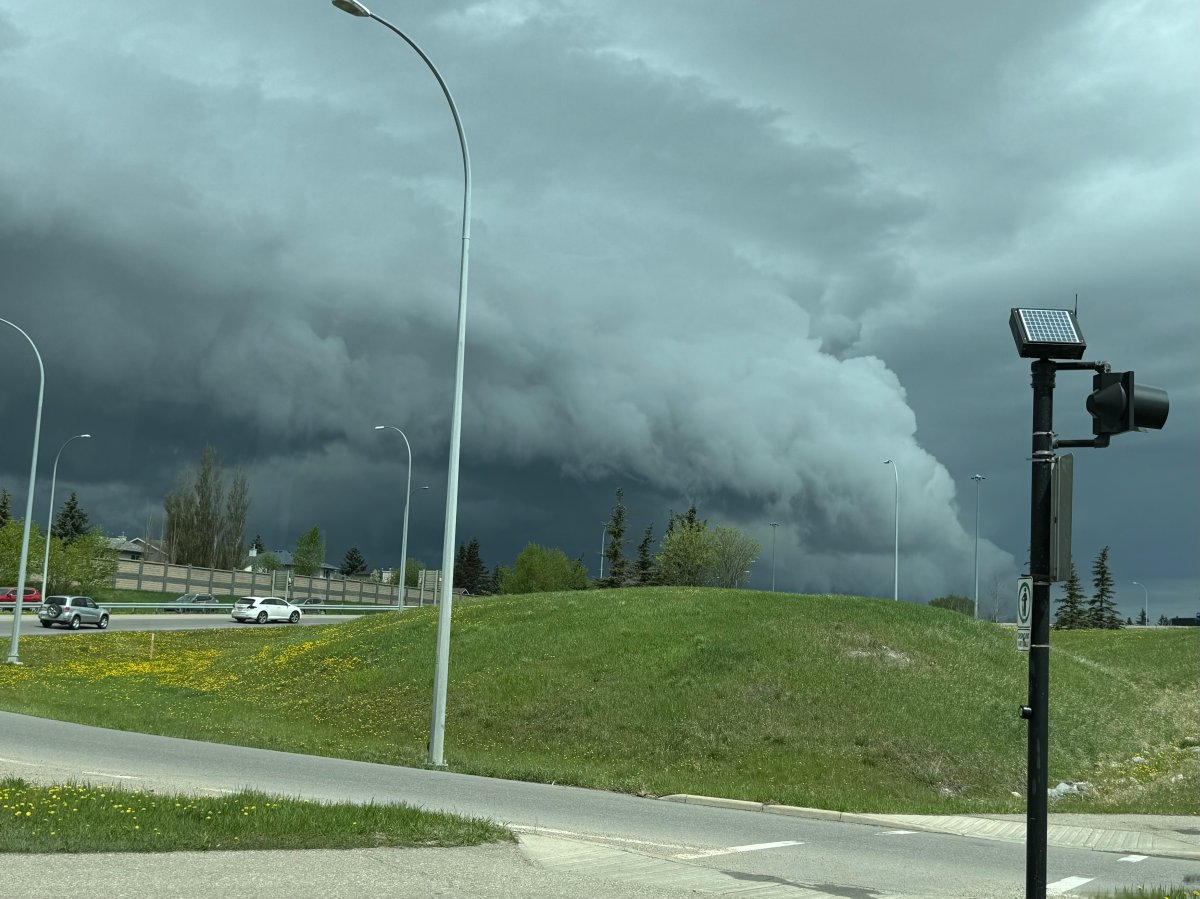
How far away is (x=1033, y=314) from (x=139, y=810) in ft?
27.4

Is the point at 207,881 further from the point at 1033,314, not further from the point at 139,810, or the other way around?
the point at 1033,314

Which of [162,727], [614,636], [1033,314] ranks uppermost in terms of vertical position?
[1033,314]

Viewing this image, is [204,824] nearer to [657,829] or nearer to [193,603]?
[657,829]

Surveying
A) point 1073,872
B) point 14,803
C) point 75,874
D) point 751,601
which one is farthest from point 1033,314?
point 751,601

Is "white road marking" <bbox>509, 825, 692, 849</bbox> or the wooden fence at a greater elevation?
the wooden fence

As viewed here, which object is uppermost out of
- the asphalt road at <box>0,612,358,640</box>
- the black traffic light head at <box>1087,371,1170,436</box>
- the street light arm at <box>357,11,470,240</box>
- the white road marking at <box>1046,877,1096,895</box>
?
the street light arm at <box>357,11,470,240</box>

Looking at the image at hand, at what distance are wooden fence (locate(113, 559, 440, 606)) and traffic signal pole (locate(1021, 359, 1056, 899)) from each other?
242 feet

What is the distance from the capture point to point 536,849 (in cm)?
990

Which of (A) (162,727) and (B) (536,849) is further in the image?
(A) (162,727)

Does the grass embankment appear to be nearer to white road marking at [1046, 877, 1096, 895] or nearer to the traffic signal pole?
white road marking at [1046, 877, 1096, 895]

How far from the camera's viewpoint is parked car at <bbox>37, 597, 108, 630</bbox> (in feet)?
195

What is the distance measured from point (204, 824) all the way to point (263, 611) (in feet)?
218

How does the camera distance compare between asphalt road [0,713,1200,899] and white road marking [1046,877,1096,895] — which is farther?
asphalt road [0,713,1200,899]

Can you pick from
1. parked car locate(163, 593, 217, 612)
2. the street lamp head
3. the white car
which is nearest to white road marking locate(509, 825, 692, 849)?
the street lamp head
